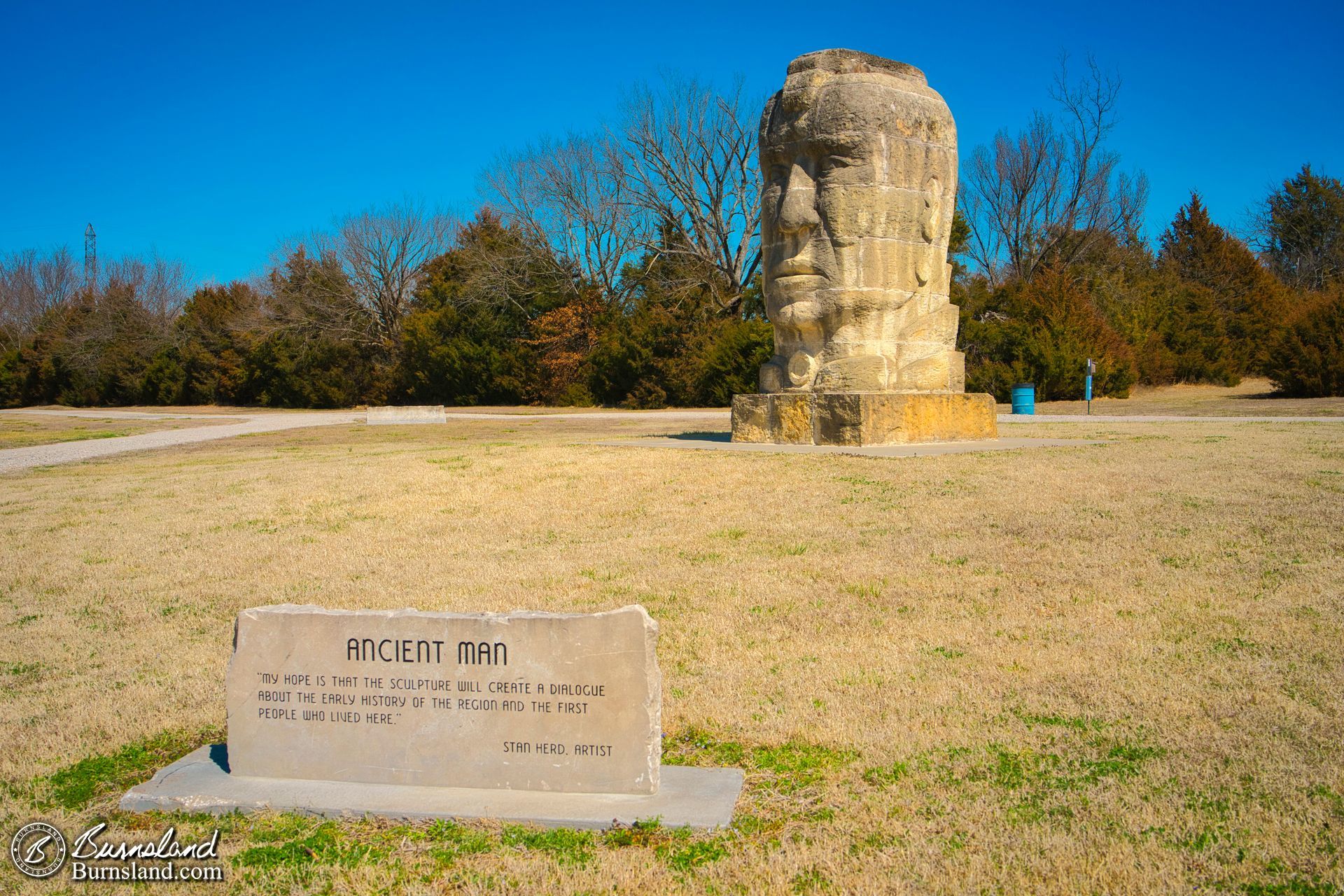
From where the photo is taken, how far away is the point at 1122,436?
12.6m

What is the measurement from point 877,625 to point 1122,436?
8906mm

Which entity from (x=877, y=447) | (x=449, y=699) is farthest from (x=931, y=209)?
(x=449, y=699)

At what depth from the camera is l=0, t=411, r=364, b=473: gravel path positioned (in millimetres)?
14109

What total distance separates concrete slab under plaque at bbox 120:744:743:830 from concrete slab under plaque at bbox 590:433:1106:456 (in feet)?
24.2

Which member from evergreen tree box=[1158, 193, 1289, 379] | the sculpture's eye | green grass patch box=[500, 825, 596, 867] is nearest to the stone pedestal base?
the sculpture's eye

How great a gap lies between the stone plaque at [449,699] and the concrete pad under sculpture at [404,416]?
19368 mm

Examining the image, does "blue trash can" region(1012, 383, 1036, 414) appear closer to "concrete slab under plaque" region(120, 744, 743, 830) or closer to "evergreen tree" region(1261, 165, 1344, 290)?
"concrete slab under plaque" region(120, 744, 743, 830)

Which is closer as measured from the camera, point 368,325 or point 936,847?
point 936,847

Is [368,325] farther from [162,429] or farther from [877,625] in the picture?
[877,625]

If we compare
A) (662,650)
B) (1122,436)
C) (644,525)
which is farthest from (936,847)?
(1122,436)

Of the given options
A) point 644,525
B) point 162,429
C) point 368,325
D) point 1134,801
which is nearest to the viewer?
point 1134,801

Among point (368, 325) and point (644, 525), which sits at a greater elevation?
point (368, 325)

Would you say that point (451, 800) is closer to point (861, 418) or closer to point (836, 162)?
point (861, 418)

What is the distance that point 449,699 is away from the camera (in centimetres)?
311
